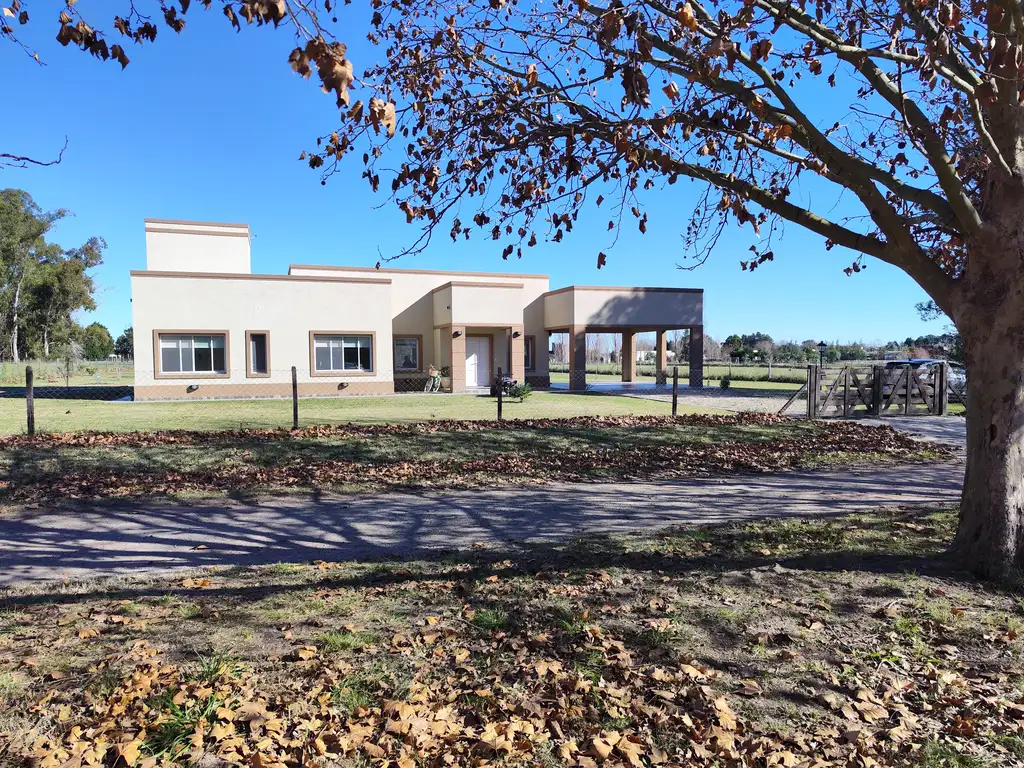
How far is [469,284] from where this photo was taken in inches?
1137

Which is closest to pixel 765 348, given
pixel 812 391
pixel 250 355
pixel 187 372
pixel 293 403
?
pixel 812 391

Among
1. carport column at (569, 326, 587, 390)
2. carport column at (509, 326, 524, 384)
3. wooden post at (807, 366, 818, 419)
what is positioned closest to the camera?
wooden post at (807, 366, 818, 419)

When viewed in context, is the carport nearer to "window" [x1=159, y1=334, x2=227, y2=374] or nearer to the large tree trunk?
"window" [x1=159, y1=334, x2=227, y2=374]

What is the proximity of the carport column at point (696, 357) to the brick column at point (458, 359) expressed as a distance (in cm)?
1162

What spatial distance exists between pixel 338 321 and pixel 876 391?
63.3 feet

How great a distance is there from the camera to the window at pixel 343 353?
26.4 meters

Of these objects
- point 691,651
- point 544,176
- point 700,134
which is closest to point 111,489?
point 544,176

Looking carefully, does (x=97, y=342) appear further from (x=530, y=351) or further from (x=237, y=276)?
(x=530, y=351)

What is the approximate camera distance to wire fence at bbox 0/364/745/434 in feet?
49.3

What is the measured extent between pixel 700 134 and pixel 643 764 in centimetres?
552

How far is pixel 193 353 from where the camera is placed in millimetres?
24781

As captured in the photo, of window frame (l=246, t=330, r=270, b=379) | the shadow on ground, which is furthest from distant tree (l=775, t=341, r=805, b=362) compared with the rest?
the shadow on ground

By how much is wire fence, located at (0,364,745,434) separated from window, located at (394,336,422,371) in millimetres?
756

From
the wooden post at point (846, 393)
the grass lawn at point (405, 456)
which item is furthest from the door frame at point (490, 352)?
the grass lawn at point (405, 456)
